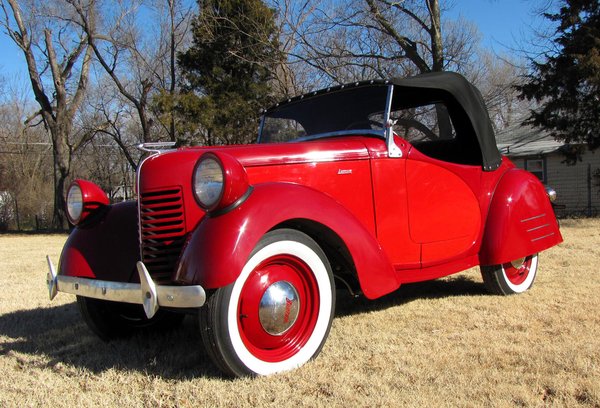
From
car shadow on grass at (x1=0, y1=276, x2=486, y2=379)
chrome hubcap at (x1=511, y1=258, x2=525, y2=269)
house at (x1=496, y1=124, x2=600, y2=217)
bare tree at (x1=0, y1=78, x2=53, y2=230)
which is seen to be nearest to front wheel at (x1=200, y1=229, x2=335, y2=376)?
car shadow on grass at (x1=0, y1=276, x2=486, y2=379)

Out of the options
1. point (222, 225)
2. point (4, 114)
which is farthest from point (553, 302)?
point (4, 114)

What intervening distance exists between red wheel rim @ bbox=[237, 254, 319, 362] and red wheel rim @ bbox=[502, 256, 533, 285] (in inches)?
94.6

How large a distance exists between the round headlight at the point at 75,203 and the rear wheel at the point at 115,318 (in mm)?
566

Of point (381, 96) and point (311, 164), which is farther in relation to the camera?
point (381, 96)

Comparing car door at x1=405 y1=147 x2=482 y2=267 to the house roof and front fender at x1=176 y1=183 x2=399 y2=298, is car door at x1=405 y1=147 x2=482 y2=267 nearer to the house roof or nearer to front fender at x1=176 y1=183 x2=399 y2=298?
front fender at x1=176 y1=183 x2=399 y2=298

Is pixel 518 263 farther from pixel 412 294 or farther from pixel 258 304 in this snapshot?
pixel 258 304

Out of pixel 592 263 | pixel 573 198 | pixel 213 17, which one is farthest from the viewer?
pixel 573 198

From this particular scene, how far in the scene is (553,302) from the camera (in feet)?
14.1

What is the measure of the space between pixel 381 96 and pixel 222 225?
74.4 inches

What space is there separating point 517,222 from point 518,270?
2.49 feet

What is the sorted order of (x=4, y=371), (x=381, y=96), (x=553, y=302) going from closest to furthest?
(x=4, y=371)
(x=381, y=96)
(x=553, y=302)

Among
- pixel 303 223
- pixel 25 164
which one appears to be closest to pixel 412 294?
pixel 303 223

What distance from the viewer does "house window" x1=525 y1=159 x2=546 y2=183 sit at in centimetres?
1886

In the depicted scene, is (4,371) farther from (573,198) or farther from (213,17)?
(573,198)
